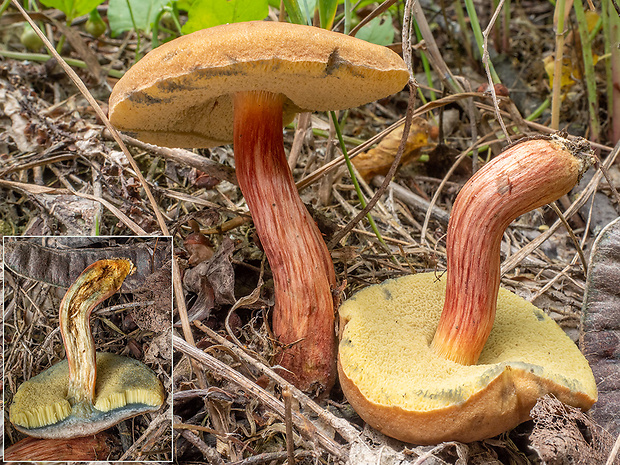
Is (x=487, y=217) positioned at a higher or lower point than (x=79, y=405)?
higher

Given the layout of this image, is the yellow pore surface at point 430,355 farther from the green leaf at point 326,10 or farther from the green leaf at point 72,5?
the green leaf at point 72,5

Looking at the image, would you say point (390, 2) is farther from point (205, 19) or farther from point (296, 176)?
point (296, 176)

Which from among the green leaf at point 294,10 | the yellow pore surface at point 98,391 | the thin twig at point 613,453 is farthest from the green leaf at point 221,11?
the thin twig at point 613,453

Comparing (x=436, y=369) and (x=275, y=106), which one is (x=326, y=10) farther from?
(x=436, y=369)

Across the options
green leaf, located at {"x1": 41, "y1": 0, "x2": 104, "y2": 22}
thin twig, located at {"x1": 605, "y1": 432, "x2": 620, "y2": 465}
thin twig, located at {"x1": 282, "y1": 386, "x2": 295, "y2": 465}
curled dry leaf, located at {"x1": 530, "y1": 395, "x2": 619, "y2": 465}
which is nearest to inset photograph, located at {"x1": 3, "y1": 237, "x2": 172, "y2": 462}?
A: thin twig, located at {"x1": 282, "y1": 386, "x2": 295, "y2": 465}

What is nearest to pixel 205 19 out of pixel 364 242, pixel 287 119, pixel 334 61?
pixel 287 119

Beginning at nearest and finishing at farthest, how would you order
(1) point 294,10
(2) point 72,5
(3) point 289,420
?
(3) point 289,420
(1) point 294,10
(2) point 72,5

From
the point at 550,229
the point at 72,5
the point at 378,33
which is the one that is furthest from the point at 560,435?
the point at 72,5
